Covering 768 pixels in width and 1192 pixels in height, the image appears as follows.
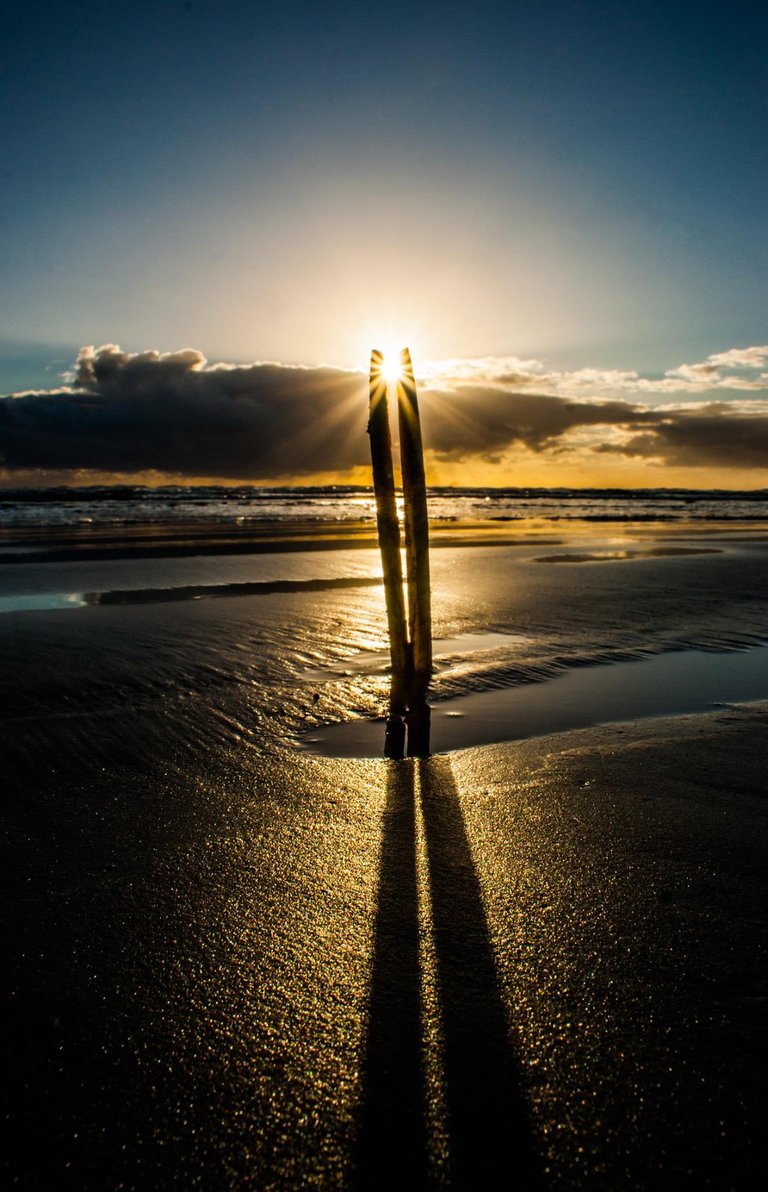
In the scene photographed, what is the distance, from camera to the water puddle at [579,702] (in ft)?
18.1

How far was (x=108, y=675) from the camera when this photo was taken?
283 inches

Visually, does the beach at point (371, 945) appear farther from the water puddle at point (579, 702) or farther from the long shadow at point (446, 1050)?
the water puddle at point (579, 702)

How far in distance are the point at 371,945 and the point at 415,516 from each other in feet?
13.6

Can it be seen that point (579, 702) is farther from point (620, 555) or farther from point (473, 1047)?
point (620, 555)

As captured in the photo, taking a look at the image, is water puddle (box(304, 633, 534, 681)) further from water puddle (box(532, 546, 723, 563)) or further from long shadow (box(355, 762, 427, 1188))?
water puddle (box(532, 546, 723, 563))

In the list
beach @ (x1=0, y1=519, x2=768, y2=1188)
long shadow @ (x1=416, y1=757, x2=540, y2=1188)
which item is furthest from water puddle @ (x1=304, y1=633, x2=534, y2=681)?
long shadow @ (x1=416, y1=757, x2=540, y2=1188)

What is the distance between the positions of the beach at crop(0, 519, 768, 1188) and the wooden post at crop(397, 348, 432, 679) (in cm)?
55

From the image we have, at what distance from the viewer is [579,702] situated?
642 cm

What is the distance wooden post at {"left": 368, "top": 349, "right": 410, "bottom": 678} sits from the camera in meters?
6.05

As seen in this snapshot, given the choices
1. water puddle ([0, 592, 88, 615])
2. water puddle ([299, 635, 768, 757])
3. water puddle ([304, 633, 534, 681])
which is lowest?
water puddle ([299, 635, 768, 757])

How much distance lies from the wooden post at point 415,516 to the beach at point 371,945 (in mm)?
550

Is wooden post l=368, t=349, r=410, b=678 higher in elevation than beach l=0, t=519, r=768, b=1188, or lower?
higher

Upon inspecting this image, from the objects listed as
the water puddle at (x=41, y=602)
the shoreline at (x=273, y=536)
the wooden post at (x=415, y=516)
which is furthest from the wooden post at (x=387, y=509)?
the shoreline at (x=273, y=536)

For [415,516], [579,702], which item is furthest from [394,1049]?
[415,516]
